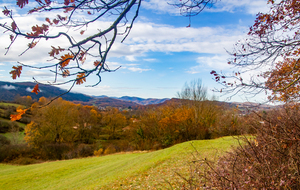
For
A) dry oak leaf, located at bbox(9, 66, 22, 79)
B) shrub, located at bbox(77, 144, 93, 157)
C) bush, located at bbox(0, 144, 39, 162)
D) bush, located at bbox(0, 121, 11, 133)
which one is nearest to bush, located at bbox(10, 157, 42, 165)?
bush, located at bbox(0, 144, 39, 162)

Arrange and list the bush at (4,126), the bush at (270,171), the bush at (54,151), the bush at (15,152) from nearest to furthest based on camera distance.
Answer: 1. the bush at (270,171)
2. the bush at (15,152)
3. the bush at (54,151)
4. the bush at (4,126)

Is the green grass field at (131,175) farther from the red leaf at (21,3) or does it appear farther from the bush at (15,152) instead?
the bush at (15,152)

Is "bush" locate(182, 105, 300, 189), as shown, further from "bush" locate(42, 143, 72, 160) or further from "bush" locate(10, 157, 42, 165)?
"bush" locate(10, 157, 42, 165)

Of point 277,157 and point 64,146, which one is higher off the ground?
point 277,157

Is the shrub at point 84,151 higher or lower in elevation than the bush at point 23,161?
higher

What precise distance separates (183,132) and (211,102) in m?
7.69

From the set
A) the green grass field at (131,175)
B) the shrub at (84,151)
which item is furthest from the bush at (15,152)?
the green grass field at (131,175)

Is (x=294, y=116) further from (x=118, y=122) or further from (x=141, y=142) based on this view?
(x=118, y=122)

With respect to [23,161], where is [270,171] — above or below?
above

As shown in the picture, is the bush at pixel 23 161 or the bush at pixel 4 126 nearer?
the bush at pixel 23 161

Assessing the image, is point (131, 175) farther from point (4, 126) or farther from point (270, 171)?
point (4, 126)

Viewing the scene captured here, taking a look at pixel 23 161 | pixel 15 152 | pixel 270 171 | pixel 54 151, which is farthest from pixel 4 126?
pixel 270 171

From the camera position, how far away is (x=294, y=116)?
3273 mm

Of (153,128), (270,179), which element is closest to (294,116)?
(270,179)
